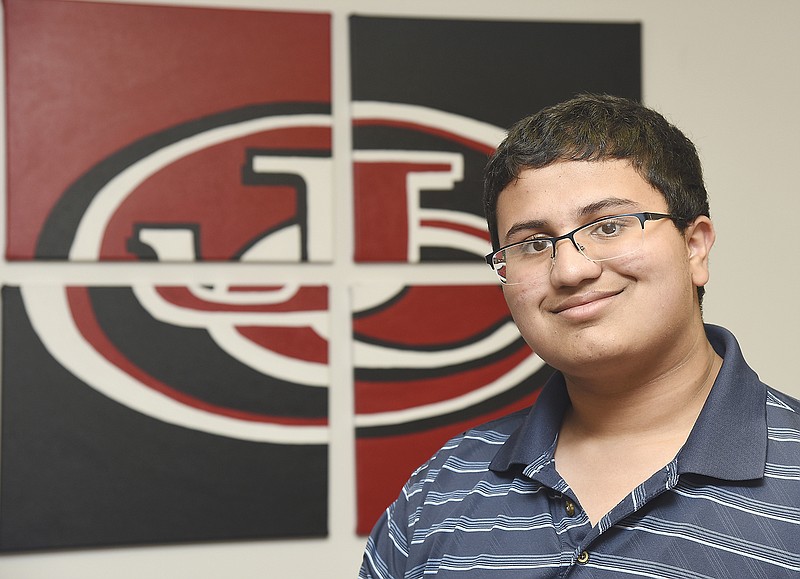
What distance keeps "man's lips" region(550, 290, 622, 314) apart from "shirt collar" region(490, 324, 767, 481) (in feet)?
0.64

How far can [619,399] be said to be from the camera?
3.97 ft

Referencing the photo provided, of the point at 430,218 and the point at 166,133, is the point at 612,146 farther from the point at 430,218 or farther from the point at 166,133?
the point at 166,133

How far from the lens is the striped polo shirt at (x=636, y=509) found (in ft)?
3.36

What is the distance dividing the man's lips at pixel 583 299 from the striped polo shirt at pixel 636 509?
196mm

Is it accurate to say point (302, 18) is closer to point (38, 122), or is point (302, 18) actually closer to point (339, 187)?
point (339, 187)

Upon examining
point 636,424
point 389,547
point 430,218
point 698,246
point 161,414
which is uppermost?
point 430,218

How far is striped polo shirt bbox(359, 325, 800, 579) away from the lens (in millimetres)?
1023

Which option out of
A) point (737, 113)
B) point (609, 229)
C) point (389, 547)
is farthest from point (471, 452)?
point (737, 113)

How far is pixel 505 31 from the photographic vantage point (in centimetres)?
231

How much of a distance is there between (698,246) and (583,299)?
0.69 feet

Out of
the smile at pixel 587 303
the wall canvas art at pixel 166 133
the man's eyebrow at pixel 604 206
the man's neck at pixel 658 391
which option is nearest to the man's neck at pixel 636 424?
the man's neck at pixel 658 391

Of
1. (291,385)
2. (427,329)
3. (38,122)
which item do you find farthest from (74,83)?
(427,329)

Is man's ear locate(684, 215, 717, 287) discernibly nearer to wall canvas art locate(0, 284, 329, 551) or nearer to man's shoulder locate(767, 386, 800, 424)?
man's shoulder locate(767, 386, 800, 424)

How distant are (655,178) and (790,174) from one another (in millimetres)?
1427
